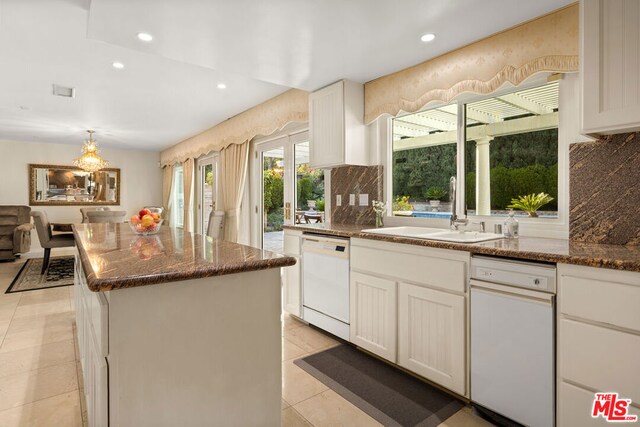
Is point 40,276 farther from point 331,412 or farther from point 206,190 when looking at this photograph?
point 331,412

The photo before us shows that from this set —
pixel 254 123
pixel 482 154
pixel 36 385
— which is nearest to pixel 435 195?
pixel 482 154

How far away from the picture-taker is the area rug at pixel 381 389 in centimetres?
188

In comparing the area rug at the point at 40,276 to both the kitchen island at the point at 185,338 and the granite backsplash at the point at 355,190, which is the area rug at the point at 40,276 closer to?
the granite backsplash at the point at 355,190

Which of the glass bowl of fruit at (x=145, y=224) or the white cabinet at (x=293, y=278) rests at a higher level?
the glass bowl of fruit at (x=145, y=224)

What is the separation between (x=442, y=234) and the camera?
253 cm

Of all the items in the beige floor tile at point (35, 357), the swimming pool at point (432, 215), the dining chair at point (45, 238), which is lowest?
the beige floor tile at point (35, 357)

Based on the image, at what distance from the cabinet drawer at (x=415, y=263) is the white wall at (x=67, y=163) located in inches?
303

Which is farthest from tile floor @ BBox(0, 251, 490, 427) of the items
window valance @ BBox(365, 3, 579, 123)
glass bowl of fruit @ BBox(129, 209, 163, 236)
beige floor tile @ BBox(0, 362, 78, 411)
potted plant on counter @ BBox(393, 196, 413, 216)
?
window valance @ BBox(365, 3, 579, 123)

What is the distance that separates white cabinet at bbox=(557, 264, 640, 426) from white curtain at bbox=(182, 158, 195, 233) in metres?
6.65

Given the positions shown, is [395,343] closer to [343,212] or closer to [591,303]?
[591,303]

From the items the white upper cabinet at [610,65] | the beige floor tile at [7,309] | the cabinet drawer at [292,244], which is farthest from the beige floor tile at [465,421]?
the beige floor tile at [7,309]

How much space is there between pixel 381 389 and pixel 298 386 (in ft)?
1.65

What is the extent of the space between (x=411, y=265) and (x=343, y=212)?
1532mm

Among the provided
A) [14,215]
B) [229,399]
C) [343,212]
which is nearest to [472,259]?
[229,399]
